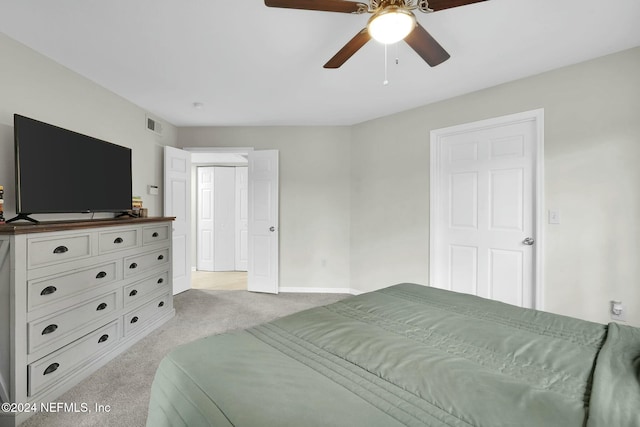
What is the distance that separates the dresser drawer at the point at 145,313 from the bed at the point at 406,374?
1.91m

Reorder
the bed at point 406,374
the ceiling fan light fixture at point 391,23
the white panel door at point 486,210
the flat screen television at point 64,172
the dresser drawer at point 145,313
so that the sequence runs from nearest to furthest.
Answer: the bed at point 406,374 → the ceiling fan light fixture at point 391,23 → the flat screen television at point 64,172 → the dresser drawer at point 145,313 → the white panel door at point 486,210

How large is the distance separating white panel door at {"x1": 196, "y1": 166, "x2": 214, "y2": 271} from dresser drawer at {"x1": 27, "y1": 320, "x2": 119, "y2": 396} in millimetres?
3538

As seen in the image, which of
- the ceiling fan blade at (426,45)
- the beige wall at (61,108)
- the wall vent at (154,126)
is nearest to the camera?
the ceiling fan blade at (426,45)

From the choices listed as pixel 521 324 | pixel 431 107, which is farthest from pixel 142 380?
Result: pixel 431 107

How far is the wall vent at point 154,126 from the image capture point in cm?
374

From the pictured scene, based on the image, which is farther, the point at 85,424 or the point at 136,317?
the point at 136,317

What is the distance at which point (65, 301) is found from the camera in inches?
78.5

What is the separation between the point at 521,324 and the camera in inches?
52.3

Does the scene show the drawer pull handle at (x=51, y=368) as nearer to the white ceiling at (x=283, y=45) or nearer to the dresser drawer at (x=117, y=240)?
the dresser drawer at (x=117, y=240)

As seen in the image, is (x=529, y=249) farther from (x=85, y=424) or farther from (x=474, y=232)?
(x=85, y=424)

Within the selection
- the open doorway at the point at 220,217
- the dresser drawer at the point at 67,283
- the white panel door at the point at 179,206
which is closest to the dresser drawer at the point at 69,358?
the dresser drawer at the point at 67,283

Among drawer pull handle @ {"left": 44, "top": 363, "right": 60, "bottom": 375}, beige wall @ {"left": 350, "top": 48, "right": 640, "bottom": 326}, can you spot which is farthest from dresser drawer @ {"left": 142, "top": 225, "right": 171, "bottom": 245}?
beige wall @ {"left": 350, "top": 48, "right": 640, "bottom": 326}

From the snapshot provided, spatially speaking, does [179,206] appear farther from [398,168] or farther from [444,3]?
[444,3]

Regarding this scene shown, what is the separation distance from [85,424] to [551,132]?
159 inches
